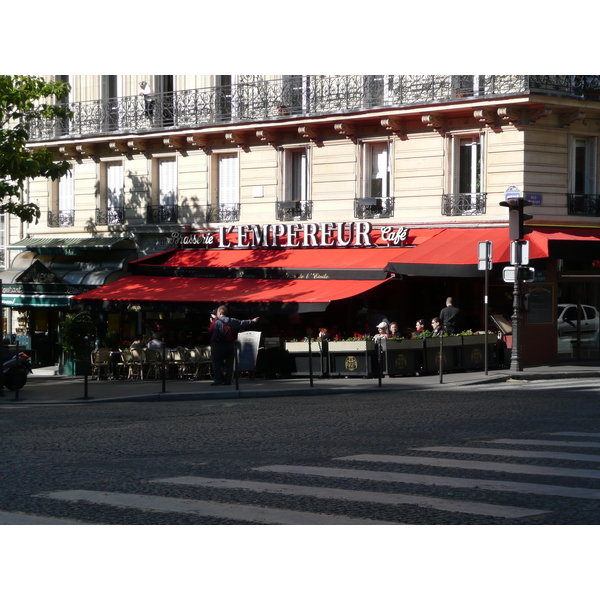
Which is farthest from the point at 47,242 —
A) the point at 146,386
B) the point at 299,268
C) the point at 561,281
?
the point at 561,281

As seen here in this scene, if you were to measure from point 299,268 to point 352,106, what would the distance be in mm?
4244

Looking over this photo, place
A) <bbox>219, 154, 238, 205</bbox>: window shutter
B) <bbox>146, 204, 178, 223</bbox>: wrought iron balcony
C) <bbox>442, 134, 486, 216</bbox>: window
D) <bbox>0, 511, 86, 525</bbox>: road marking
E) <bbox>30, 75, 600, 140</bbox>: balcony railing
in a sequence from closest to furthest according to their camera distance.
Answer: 1. <bbox>0, 511, 86, 525</bbox>: road marking
2. <bbox>30, 75, 600, 140</bbox>: balcony railing
3. <bbox>442, 134, 486, 216</bbox>: window
4. <bbox>219, 154, 238, 205</bbox>: window shutter
5. <bbox>146, 204, 178, 223</bbox>: wrought iron balcony

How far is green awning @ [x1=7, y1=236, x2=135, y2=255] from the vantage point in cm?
3020

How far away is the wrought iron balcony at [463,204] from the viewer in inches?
968

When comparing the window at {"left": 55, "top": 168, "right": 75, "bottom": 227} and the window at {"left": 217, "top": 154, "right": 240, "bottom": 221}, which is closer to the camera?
the window at {"left": 217, "top": 154, "right": 240, "bottom": 221}

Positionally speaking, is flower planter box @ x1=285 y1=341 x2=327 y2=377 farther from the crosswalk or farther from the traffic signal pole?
the crosswalk

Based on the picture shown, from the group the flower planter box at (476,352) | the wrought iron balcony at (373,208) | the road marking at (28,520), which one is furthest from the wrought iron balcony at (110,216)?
the road marking at (28,520)

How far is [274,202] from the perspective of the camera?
2781cm

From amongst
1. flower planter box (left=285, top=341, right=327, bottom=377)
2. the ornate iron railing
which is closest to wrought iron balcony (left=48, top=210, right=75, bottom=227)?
the ornate iron railing

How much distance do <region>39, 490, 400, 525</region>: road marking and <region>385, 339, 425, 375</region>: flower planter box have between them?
13.6 m

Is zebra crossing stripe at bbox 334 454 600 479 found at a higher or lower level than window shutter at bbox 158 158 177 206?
lower

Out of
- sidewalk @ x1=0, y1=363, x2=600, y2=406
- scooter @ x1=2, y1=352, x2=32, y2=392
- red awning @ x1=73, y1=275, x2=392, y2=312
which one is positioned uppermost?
red awning @ x1=73, y1=275, x2=392, y2=312

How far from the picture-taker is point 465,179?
82.2 ft
